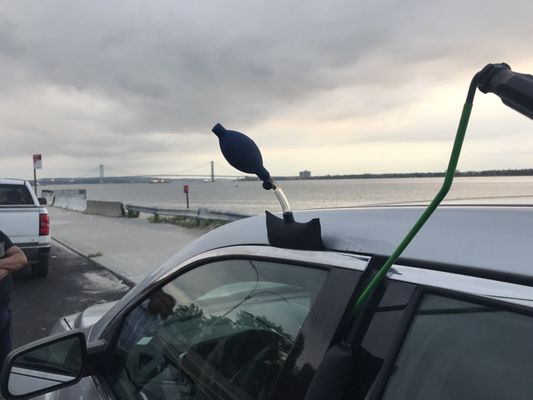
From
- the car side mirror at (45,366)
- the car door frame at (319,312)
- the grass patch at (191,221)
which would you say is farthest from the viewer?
the grass patch at (191,221)

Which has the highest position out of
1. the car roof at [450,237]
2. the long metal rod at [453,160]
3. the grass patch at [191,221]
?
the long metal rod at [453,160]

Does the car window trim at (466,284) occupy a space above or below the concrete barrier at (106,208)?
above

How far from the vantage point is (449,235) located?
103 centimetres

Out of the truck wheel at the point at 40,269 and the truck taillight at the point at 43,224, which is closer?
the truck taillight at the point at 43,224

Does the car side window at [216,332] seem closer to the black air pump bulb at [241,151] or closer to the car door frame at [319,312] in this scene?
the car door frame at [319,312]

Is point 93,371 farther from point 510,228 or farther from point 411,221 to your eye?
point 510,228

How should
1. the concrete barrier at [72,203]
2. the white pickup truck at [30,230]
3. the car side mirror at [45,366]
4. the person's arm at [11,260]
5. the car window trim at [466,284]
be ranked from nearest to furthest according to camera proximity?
the car window trim at [466,284]
the car side mirror at [45,366]
the person's arm at [11,260]
the white pickup truck at [30,230]
the concrete barrier at [72,203]

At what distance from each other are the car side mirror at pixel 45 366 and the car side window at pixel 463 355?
1378 millimetres

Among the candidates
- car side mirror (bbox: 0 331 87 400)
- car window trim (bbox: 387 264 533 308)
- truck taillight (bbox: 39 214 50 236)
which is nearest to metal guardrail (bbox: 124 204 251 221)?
truck taillight (bbox: 39 214 50 236)

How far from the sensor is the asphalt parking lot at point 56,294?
5789 millimetres

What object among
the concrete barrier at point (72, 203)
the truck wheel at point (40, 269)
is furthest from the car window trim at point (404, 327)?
the concrete barrier at point (72, 203)

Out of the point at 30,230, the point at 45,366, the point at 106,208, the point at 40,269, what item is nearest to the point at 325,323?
the point at 45,366

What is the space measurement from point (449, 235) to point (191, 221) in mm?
15363

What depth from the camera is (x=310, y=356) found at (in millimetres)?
1161
